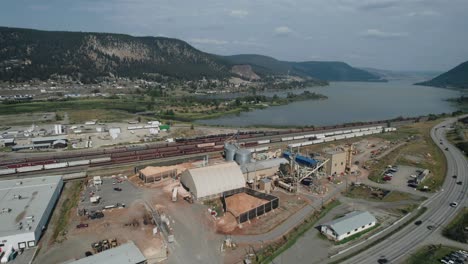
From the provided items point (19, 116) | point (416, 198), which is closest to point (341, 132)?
point (416, 198)

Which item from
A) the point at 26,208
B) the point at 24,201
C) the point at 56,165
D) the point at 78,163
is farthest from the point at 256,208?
the point at 56,165

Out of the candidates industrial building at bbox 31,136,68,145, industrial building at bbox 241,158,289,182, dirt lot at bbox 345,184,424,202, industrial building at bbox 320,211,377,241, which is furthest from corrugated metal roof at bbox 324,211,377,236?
industrial building at bbox 31,136,68,145

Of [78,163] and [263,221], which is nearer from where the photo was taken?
[263,221]

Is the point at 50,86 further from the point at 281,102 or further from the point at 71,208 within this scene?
the point at 71,208

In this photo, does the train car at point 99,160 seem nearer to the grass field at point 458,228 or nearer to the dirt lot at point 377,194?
the dirt lot at point 377,194

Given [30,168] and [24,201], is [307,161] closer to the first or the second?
[24,201]
